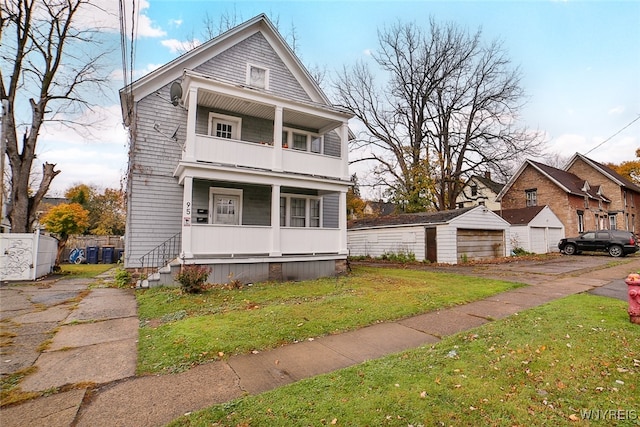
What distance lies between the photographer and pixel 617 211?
31500mm

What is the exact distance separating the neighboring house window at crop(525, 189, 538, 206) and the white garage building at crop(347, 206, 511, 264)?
43.9 feet

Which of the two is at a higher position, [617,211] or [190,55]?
[190,55]

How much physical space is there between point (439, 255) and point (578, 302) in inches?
382

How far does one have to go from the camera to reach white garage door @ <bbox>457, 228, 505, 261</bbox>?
1691 cm

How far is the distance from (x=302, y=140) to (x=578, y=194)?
1066 inches

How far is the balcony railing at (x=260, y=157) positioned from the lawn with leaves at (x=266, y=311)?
4039mm

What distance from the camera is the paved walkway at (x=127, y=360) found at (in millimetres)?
3051

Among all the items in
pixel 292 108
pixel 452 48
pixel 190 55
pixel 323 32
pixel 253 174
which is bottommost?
pixel 253 174

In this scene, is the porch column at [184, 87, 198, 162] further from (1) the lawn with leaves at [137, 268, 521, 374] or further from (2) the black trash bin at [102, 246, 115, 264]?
(2) the black trash bin at [102, 246, 115, 264]

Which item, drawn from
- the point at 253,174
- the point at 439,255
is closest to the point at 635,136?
the point at 439,255

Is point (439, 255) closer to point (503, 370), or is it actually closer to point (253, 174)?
point (253, 174)

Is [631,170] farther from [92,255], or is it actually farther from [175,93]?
[92,255]

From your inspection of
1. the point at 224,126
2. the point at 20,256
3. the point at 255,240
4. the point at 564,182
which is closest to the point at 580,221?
the point at 564,182

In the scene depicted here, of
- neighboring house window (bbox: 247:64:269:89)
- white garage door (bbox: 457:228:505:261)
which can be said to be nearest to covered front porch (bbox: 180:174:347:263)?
neighboring house window (bbox: 247:64:269:89)
